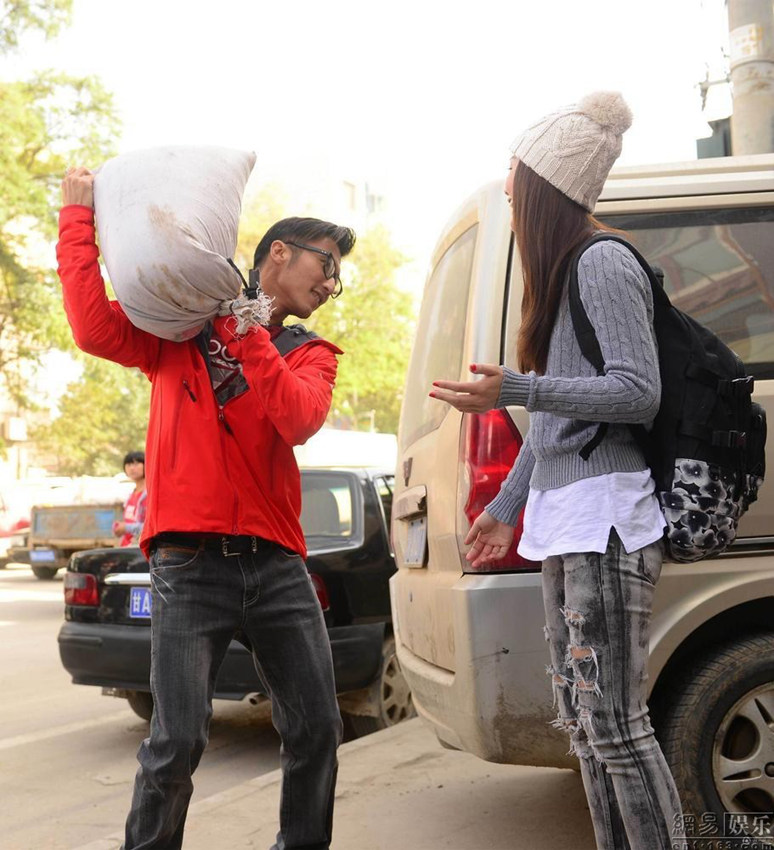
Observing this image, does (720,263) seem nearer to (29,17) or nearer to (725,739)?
(725,739)

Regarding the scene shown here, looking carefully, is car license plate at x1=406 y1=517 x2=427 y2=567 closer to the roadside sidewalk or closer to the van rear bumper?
the van rear bumper

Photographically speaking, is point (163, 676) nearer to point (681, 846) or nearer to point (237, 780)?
point (681, 846)

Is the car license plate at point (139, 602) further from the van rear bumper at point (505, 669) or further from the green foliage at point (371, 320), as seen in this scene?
the green foliage at point (371, 320)

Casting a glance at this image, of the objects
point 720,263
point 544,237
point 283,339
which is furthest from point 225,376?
point 720,263

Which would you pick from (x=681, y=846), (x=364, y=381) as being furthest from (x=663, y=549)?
(x=364, y=381)

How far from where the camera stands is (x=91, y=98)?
953 inches

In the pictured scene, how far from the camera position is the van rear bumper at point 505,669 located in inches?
127

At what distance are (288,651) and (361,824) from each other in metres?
1.57

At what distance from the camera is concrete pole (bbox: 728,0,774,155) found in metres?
6.96

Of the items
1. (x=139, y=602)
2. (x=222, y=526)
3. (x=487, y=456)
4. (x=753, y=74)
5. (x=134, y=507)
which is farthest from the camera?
(x=134, y=507)

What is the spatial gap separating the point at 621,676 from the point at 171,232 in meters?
1.40

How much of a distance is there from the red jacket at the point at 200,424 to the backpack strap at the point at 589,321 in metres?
0.67

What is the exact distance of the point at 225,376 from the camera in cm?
294

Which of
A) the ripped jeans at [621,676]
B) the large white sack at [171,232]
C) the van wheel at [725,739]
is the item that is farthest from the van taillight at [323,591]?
the ripped jeans at [621,676]
